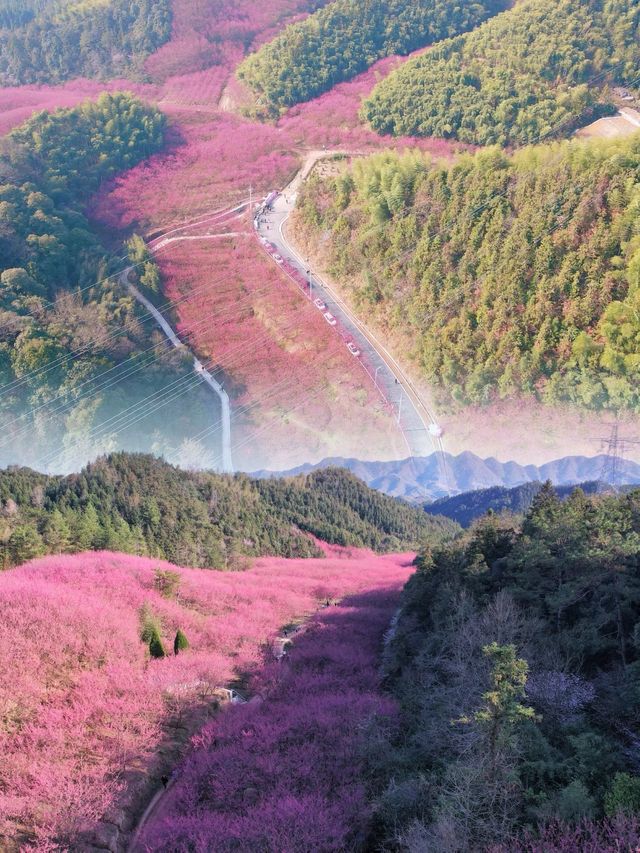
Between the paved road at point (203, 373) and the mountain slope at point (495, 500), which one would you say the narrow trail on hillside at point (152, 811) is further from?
the mountain slope at point (495, 500)

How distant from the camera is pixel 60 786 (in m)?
8.31

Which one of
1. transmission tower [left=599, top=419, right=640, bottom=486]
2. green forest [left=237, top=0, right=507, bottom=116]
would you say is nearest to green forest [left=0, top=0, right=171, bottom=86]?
green forest [left=237, top=0, right=507, bottom=116]

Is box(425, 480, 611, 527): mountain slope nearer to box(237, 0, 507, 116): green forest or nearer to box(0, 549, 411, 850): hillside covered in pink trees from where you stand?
box(0, 549, 411, 850): hillside covered in pink trees

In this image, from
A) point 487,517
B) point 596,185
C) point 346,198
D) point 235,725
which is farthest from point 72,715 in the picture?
point 596,185

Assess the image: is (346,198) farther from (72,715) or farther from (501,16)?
(72,715)

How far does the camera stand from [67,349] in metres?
12.0

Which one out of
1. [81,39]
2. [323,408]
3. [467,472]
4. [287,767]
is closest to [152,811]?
[287,767]

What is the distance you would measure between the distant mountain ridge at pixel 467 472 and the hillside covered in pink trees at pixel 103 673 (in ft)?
18.5

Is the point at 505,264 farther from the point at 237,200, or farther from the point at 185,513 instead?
the point at 185,513

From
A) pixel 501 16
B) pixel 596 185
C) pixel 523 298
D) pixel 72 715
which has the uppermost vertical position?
pixel 501 16

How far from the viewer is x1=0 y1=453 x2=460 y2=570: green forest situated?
1465 cm

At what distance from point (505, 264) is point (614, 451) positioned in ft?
12.5

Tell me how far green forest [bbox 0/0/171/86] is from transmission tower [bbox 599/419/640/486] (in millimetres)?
16393

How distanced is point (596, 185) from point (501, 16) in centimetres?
746
